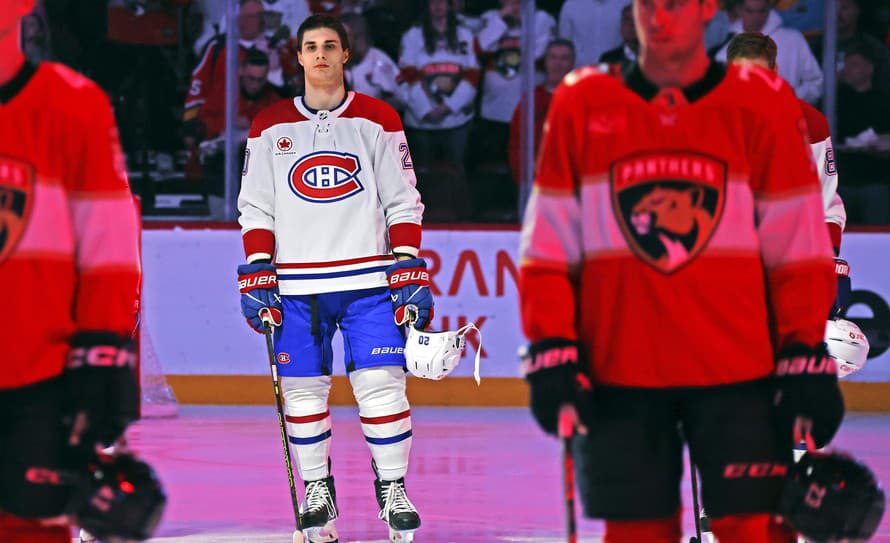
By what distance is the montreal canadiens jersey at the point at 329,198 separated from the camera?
5098 mm

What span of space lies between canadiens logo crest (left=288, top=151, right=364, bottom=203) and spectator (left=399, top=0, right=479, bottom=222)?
408 cm

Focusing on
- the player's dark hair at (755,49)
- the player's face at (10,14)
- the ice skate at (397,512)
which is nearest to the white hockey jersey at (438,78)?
the ice skate at (397,512)

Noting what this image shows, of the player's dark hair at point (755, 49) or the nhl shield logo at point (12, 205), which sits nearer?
the nhl shield logo at point (12, 205)

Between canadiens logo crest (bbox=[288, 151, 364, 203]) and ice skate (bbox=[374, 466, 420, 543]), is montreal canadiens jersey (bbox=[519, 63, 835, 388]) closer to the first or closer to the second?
ice skate (bbox=[374, 466, 420, 543])

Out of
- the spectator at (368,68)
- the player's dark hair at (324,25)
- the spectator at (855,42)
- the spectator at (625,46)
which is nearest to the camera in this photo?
the player's dark hair at (324,25)

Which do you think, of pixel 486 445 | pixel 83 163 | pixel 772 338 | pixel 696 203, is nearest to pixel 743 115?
pixel 696 203

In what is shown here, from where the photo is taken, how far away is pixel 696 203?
2961 mm

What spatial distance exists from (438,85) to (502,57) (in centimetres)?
39

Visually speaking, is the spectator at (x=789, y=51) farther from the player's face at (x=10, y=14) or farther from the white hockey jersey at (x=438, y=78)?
the player's face at (x=10, y=14)

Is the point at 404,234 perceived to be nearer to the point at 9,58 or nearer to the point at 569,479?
the point at 569,479

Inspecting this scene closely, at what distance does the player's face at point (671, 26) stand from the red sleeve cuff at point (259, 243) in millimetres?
2307

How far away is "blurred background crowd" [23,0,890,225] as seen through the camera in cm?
905

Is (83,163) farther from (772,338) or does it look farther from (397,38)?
(397,38)

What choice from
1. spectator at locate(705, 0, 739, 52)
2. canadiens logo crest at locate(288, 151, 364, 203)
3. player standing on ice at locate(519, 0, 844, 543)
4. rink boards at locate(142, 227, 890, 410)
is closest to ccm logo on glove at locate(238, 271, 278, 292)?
canadiens logo crest at locate(288, 151, 364, 203)
